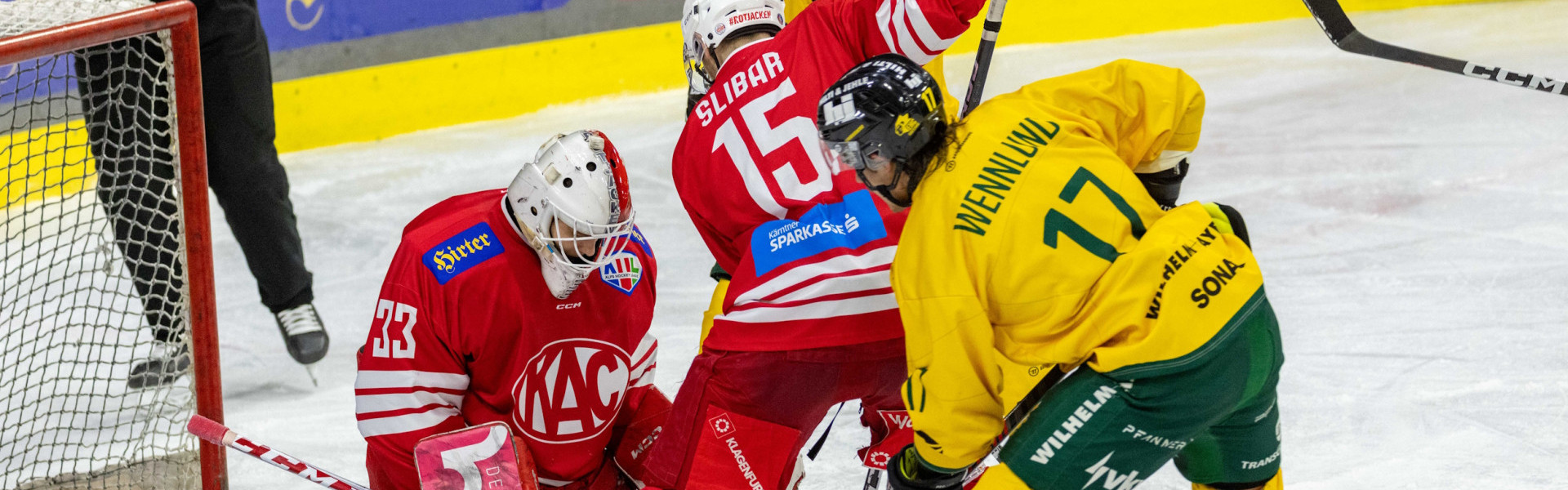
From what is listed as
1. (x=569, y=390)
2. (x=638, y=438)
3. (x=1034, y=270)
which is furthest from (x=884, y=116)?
(x=638, y=438)

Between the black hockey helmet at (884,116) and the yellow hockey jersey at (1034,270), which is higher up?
the black hockey helmet at (884,116)

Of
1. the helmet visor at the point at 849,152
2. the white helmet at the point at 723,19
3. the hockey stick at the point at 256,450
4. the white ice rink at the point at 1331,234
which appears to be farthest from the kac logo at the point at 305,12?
the helmet visor at the point at 849,152

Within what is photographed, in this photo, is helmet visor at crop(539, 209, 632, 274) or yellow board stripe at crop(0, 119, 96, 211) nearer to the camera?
helmet visor at crop(539, 209, 632, 274)

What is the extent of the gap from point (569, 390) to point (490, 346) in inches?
6.0

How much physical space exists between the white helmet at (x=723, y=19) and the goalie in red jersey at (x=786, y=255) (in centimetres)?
17

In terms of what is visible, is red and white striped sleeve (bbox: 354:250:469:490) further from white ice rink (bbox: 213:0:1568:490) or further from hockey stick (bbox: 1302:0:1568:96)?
hockey stick (bbox: 1302:0:1568:96)

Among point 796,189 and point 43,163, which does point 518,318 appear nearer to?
point 796,189

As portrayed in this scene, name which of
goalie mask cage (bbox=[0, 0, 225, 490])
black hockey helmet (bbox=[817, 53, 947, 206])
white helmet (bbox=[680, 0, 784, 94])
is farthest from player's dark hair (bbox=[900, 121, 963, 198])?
goalie mask cage (bbox=[0, 0, 225, 490])

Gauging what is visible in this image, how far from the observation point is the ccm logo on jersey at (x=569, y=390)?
200cm

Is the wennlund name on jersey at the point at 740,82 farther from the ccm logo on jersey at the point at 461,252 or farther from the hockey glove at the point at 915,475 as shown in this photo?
the hockey glove at the point at 915,475

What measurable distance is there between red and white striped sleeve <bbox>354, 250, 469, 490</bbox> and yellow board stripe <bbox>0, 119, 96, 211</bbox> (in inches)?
28.4

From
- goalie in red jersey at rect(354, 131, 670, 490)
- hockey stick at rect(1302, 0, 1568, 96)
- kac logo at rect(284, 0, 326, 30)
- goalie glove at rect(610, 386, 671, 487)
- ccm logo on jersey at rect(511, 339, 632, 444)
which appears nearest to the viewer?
goalie in red jersey at rect(354, 131, 670, 490)

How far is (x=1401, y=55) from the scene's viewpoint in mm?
2475

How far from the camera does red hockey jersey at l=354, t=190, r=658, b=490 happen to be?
190cm
